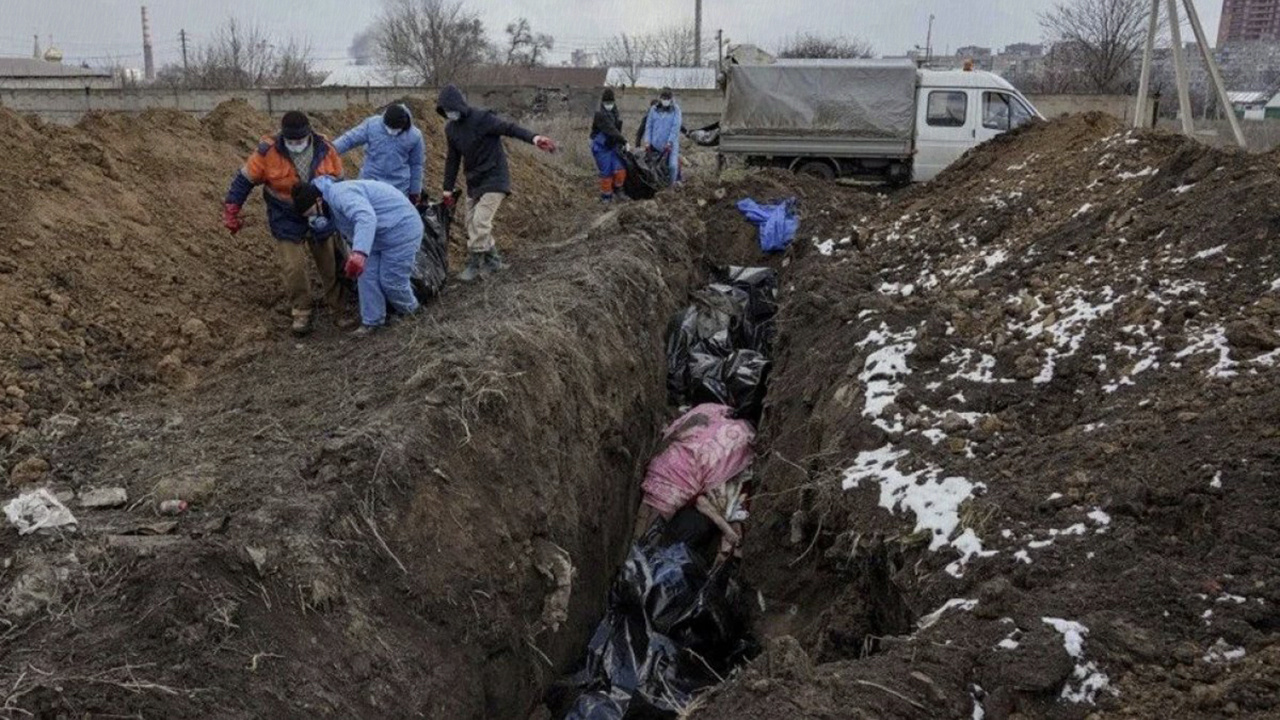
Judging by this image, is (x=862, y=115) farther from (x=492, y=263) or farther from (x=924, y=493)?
(x=924, y=493)

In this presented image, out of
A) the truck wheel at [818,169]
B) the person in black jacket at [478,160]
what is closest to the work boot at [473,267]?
the person in black jacket at [478,160]

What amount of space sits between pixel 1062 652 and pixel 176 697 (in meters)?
2.69

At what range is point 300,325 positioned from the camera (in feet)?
21.0

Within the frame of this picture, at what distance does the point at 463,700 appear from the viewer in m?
3.95

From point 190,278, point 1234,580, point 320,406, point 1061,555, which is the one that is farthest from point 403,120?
point 1234,580

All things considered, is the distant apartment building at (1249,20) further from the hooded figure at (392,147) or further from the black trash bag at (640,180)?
the hooded figure at (392,147)

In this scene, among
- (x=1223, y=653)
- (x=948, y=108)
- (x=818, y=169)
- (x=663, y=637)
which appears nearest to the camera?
(x=1223, y=653)

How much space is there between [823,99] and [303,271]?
33.8 ft

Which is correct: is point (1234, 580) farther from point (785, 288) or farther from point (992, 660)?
point (785, 288)

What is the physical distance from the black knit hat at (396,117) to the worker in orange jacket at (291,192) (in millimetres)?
675

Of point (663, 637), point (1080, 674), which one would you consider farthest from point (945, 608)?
point (663, 637)

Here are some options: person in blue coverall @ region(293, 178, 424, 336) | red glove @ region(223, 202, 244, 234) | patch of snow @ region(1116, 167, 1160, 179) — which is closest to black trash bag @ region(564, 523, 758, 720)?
person in blue coverall @ region(293, 178, 424, 336)

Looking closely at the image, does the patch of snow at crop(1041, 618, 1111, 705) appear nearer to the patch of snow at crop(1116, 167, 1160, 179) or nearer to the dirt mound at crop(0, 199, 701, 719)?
the dirt mound at crop(0, 199, 701, 719)

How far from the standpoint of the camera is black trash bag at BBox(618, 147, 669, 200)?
40.7 ft
